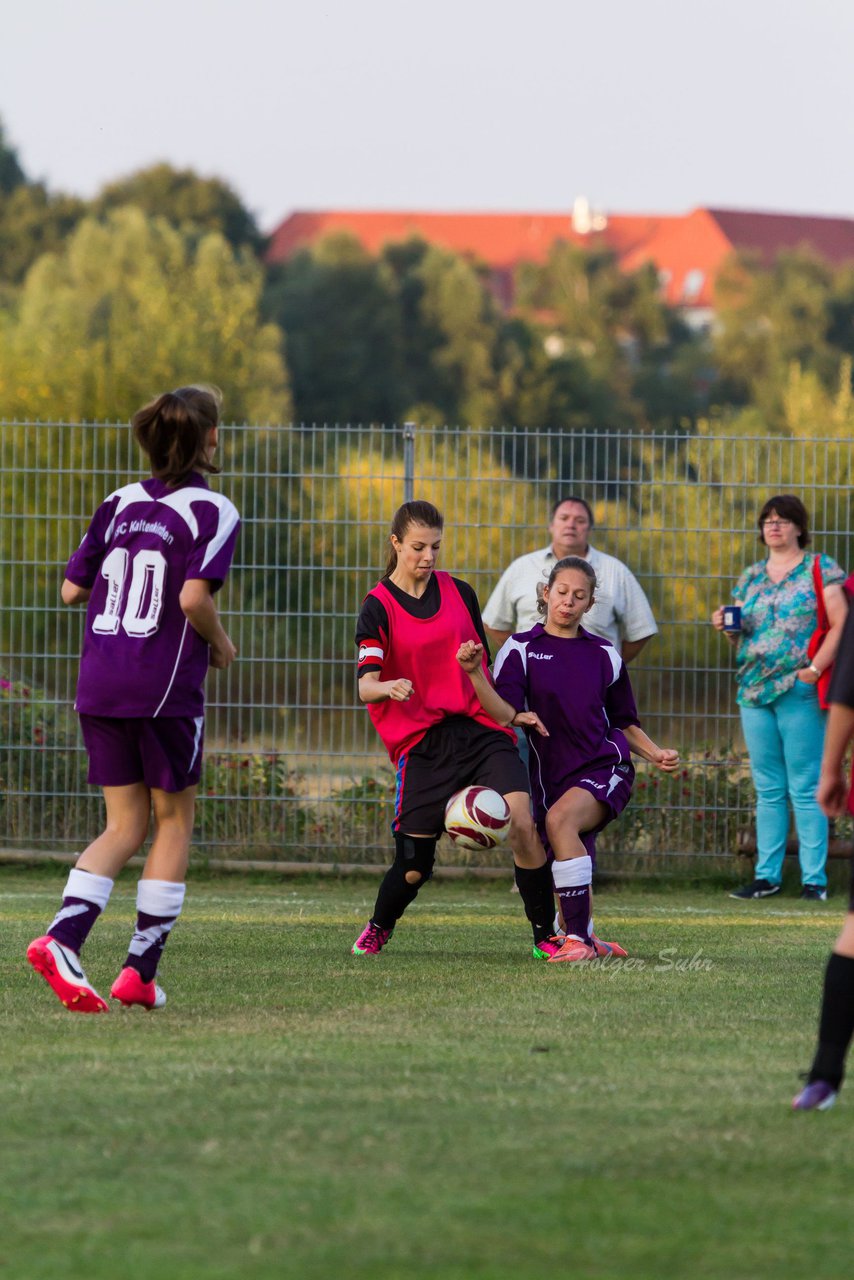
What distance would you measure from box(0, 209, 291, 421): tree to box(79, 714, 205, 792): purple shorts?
24279mm

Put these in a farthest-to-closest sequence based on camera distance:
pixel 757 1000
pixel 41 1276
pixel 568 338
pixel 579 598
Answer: pixel 568 338
pixel 579 598
pixel 757 1000
pixel 41 1276

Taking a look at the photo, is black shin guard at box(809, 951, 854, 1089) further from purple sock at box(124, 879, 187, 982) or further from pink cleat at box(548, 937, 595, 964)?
pink cleat at box(548, 937, 595, 964)

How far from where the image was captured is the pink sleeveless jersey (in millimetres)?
7133

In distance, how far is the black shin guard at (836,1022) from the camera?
4.22m

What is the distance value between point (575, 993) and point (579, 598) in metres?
1.80

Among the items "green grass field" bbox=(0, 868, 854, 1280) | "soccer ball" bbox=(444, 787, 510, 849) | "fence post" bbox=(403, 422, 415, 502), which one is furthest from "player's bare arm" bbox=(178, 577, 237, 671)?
"fence post" bbox=(403, 422, 415, 502)

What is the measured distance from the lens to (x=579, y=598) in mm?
7375

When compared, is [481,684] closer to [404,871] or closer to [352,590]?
[404,871]

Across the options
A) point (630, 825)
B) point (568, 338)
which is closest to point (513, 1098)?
point (630, 825)

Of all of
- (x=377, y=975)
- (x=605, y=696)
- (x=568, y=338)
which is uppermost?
(x=568, y=338)

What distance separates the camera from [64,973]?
5.54 meters

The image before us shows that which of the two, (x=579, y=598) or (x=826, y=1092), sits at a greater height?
(x=579, y=598)

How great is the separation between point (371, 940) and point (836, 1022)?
3.25 meters

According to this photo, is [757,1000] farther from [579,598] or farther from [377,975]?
[579,598]
